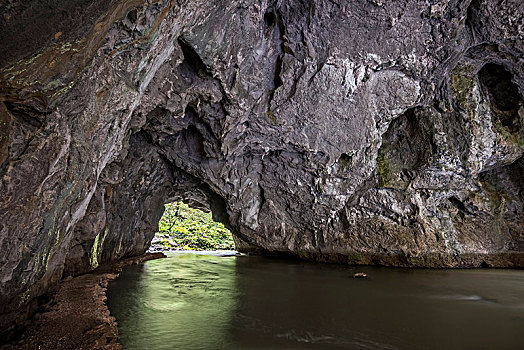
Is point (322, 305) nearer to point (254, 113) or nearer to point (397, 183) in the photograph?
point (254, 113)

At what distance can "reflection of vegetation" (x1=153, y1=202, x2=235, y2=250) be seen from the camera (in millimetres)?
23828

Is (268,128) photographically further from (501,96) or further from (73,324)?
(501,96)

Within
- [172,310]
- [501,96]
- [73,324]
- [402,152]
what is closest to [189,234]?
[402,152]

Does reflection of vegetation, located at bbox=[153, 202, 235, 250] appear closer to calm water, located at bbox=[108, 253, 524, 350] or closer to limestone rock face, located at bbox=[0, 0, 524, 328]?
limestone rock face, located at bbox=[0, 0, 524, 328]

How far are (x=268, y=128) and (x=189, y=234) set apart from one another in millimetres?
17867

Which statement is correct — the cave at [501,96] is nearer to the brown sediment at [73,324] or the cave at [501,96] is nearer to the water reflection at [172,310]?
the water reflection at [172,310]

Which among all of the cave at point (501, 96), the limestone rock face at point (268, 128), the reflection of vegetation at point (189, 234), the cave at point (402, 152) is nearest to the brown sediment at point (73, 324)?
the limestone rock face at point (268, 128)

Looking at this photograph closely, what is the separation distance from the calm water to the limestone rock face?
167cm

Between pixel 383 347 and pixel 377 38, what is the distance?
666 centimetres

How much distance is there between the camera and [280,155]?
405 inches

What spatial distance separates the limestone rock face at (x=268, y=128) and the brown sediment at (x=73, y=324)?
0.37 meters

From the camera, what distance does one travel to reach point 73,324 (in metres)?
4.22

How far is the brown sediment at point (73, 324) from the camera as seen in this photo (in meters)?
3.65

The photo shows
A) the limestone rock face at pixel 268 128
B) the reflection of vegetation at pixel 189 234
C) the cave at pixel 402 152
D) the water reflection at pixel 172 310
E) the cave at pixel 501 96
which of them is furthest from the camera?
the reflection of vegetation at pixel 189 234
